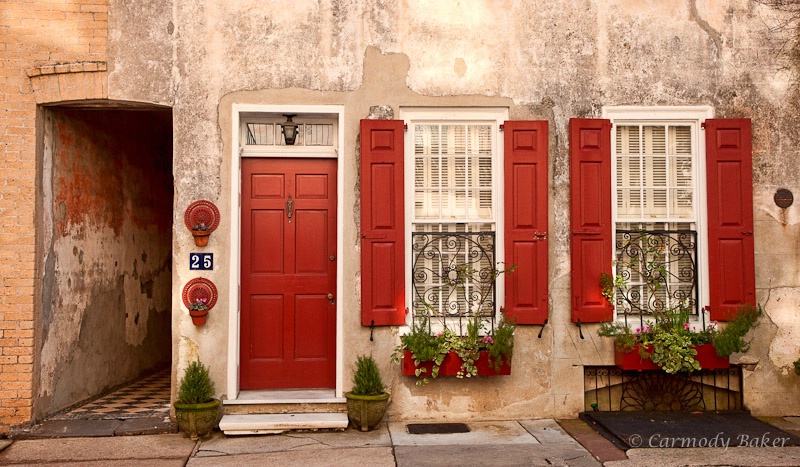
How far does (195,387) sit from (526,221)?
332 cm

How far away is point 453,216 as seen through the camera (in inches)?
265

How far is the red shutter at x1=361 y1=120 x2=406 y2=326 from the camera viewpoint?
6.49 m

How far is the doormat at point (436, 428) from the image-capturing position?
243 inches

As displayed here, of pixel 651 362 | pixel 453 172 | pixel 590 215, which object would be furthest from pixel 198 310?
pixel 651 362

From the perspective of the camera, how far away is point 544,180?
661 cm

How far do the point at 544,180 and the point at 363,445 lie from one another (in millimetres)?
2893

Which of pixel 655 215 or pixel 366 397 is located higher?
pixel 655 215

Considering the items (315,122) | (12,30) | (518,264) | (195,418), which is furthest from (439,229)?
(12,30)

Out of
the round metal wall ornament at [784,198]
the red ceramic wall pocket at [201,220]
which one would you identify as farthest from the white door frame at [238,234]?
the round metal wall ornament at [784,198]

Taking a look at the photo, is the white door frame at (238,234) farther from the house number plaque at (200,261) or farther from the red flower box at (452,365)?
the red flower box at (452,365)

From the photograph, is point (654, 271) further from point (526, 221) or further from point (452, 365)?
point (452, 365)

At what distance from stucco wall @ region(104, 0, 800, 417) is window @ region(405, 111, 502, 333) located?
0.31 meters

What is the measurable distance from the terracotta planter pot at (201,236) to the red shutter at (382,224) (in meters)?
1.41

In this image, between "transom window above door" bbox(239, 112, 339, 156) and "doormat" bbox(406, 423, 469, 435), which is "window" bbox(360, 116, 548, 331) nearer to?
"transom window above door" bbox(239, 112, 339, 156)
